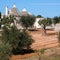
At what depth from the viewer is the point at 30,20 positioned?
75438 mm

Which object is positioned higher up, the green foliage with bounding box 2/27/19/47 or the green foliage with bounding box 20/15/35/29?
the green foliage with bounding box 20/15/35/29

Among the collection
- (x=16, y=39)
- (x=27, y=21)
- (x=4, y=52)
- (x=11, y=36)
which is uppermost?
(x=27, y=21)

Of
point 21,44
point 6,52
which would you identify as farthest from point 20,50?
point 6,52

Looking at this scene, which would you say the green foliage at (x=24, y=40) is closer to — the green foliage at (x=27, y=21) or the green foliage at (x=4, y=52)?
the green foliage at (x=4, y=52)

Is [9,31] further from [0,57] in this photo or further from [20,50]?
[0,57]

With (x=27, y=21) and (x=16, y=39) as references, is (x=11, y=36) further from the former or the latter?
(x=27, y=21)

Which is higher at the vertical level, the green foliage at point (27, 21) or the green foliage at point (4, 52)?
the green foliage at point (27, 21)

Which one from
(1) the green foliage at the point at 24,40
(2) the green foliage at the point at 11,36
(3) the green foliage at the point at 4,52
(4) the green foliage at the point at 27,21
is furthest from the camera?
(4) the green foliage at the point at 27,21

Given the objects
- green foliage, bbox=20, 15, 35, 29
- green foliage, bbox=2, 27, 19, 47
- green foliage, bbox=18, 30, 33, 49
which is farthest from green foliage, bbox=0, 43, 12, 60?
green foliage, bbox=20, 15, 35, 29

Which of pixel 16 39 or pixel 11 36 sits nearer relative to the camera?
pixel 16 39

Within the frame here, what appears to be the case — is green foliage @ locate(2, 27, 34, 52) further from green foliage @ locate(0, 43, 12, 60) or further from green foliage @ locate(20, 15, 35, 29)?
green foliage @ locate(20, 15, 35, 29)

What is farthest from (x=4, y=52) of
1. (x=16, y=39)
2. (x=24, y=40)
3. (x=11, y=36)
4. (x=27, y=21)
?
(x=27, y=21)

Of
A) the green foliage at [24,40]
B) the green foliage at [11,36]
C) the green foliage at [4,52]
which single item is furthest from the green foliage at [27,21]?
the green foliage at [4,52]

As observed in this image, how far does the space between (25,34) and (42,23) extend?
27499 millimetres
